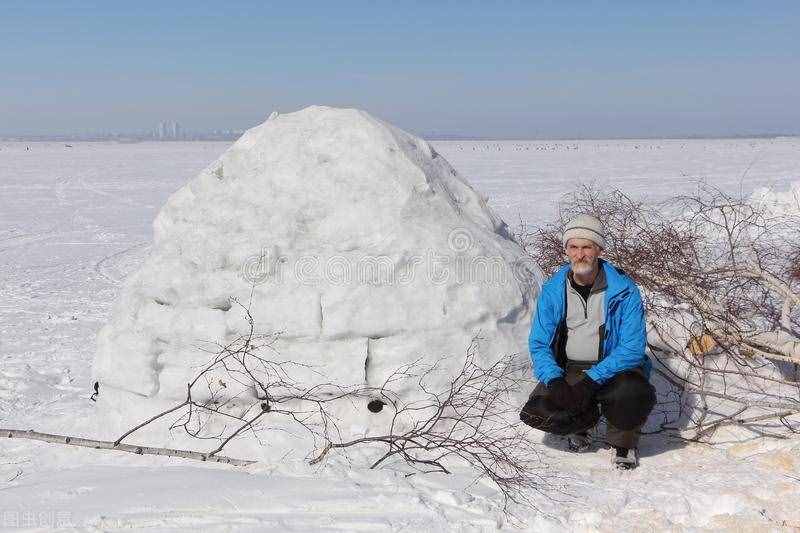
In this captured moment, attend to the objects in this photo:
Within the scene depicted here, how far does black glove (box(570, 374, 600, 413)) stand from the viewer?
3426mm

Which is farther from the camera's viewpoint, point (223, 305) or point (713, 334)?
point (713, 334)

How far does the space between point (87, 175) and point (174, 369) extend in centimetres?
2664

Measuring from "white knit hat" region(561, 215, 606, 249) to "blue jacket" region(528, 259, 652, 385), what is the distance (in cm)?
15

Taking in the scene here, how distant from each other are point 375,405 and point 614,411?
4.17 feet

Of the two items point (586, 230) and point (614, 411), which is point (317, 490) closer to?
point (614, 411)

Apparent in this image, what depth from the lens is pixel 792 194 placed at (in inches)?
497

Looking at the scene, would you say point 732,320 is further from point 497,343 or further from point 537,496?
point 537,496

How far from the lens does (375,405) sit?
4.00m

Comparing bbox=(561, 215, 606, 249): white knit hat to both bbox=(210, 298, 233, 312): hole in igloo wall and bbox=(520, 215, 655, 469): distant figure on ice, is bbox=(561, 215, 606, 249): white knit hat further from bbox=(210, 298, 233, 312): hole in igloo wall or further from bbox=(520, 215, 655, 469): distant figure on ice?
bbox=(210, 298, 233, 312): hole in igloo wall

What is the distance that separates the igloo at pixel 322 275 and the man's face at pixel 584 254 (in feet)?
2.18

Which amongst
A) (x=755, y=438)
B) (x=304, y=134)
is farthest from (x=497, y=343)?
(x=304, y=134)

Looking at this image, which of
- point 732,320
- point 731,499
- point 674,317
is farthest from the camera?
point 674,317
